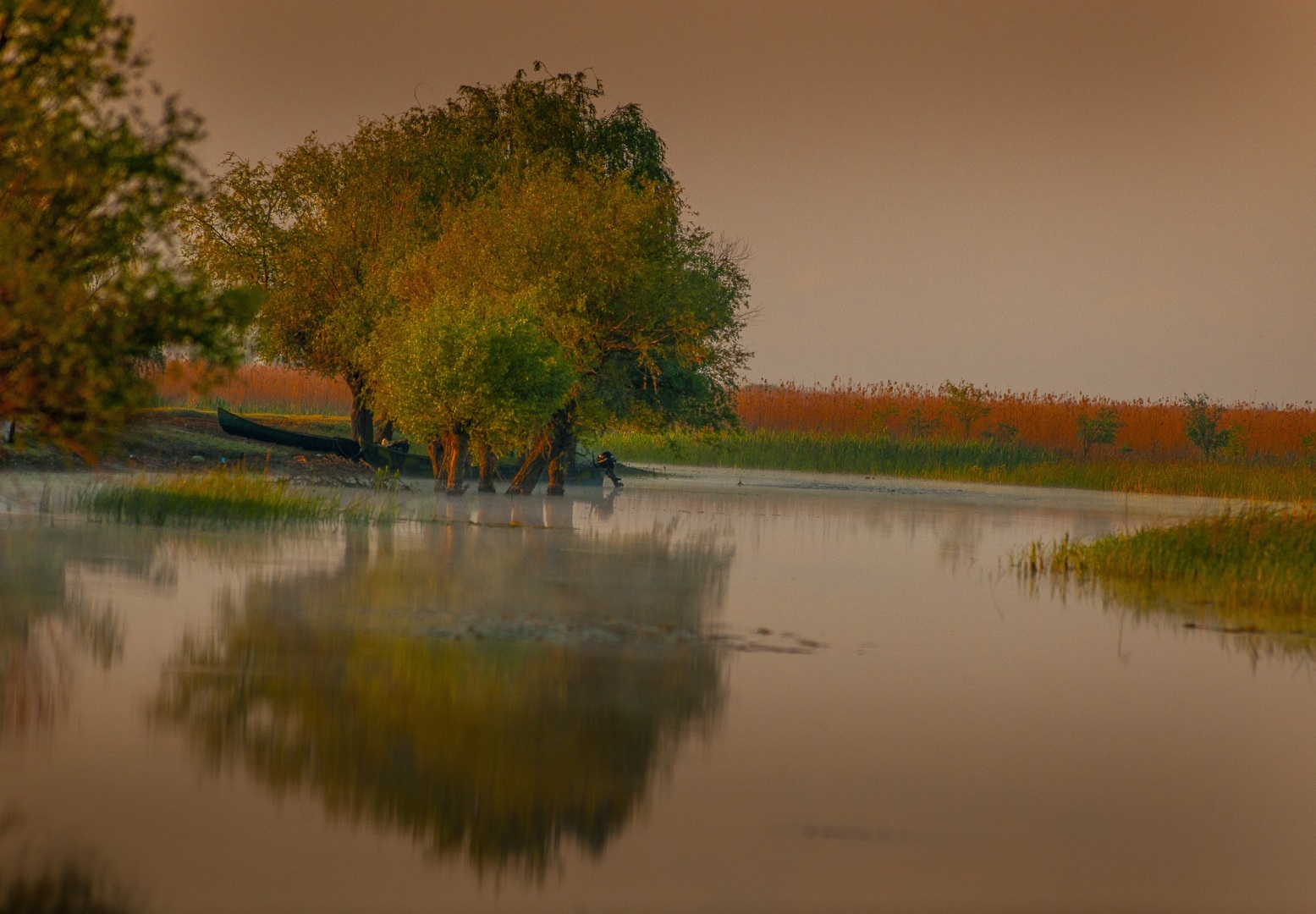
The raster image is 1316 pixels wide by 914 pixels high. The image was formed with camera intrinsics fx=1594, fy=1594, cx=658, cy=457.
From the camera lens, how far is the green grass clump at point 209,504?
2405 centimetres

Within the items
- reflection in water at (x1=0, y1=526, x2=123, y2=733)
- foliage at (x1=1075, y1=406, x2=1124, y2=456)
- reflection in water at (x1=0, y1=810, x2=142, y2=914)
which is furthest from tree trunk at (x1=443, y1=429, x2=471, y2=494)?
foliage at (x1=1075, y1=406, x2=1124, y2=456)

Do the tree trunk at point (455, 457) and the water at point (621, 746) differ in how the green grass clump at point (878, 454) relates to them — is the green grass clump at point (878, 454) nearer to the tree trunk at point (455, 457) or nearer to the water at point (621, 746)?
the tree trunk at point (455, 457)

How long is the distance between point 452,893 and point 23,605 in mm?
8770

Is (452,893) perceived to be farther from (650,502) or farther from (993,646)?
(650,502)

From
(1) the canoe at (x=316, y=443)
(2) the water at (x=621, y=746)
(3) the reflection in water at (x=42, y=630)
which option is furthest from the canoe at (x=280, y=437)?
(2) the water at (x=621, y=746)

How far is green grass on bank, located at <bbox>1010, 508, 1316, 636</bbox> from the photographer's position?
18.2 m

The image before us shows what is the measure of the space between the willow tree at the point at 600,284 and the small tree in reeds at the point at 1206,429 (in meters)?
31.2

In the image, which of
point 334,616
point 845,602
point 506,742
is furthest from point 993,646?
point 506,742

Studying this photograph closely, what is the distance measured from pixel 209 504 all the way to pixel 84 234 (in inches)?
425

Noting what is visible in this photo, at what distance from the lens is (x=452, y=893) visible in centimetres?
658

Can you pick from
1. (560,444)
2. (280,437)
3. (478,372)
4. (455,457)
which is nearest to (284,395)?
(280,437)

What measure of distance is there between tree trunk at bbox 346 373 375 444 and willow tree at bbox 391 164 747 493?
8.60m

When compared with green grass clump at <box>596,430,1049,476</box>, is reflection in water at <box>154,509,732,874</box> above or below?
below

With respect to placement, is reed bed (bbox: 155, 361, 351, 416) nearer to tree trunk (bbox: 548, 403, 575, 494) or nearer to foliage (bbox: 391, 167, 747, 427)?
tree trunk (bbox: 548, 403, 575, 494)
